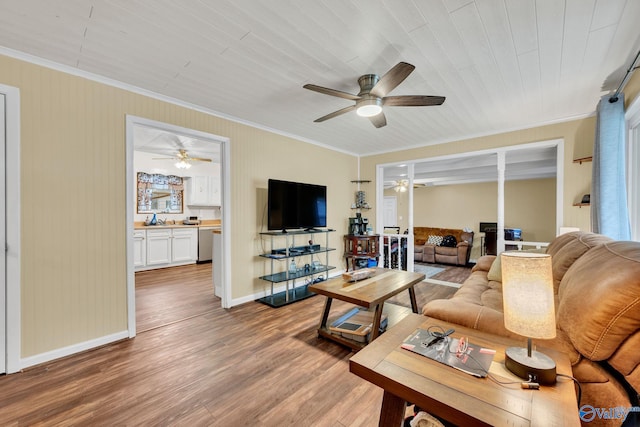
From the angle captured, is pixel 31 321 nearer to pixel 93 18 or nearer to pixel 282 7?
pixel 93 18

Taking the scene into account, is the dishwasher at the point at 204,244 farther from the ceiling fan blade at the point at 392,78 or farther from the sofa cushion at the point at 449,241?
the sofa cushion at the point at 449,241

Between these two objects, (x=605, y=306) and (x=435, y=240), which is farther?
(x=435, y=240)

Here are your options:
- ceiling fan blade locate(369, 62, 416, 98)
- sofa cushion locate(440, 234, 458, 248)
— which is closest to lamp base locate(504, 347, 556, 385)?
ceiling fan blade locate(369, 62, 416, 98)

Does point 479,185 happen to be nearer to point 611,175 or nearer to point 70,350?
point 611,175

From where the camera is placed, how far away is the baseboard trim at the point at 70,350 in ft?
7.00

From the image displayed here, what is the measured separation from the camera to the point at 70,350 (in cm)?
231

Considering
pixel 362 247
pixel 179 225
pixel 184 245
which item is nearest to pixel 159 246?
pixel 184 245

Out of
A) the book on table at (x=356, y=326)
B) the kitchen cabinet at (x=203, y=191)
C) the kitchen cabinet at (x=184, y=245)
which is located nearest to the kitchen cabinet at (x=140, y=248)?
the kitchen cabinet at (x=184, y=245)

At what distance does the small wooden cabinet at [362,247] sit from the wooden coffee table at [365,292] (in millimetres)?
1757

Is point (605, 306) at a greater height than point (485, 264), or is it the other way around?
point (605, 306)

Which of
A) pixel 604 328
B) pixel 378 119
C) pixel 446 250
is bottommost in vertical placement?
pixel 446 250

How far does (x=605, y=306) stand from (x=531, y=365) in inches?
15.2

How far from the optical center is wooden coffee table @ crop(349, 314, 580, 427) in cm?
82

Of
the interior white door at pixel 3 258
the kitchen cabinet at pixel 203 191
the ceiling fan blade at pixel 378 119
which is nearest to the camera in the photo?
the interior white door at pixel 3 258
